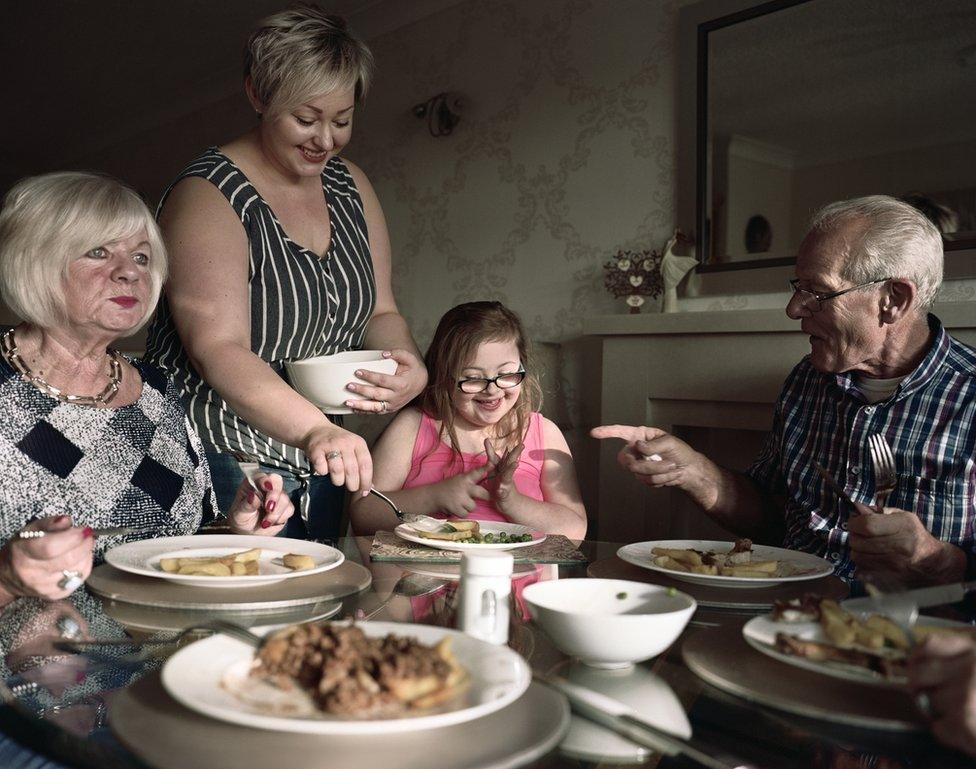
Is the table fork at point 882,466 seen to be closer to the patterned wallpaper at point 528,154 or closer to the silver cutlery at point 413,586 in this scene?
the silver cutlery at point 413,586

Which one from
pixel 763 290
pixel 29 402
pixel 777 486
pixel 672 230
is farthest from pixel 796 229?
pixel 29 402

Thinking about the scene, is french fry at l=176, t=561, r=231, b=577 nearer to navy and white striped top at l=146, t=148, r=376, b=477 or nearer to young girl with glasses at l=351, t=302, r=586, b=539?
navy and white striped top at l=146, t=148, r=376, b=477

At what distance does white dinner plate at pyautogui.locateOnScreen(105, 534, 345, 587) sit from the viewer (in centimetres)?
112

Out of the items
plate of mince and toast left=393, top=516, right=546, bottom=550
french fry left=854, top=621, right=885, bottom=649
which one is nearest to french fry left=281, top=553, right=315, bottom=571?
plate of mince and toast left=393, top=516, right=546, bottom=550

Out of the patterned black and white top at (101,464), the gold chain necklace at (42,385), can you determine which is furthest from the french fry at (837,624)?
the gold chain necklace at (42,385)

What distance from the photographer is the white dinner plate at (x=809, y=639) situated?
792mm

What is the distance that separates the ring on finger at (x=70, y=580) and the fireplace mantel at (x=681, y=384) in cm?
208

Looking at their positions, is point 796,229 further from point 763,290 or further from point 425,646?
point 425,646

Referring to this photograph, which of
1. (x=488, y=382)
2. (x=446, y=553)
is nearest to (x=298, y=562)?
(x=446, y=553)

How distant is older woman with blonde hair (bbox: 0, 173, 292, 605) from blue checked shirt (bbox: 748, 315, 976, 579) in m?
1.07

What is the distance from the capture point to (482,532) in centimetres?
165

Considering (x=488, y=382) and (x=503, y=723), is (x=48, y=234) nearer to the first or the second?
(x=488, y=382)

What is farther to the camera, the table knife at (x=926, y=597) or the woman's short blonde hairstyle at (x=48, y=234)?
the woman's short blonde hairstyle at (x=48, y=234)

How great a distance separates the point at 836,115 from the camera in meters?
2.76
